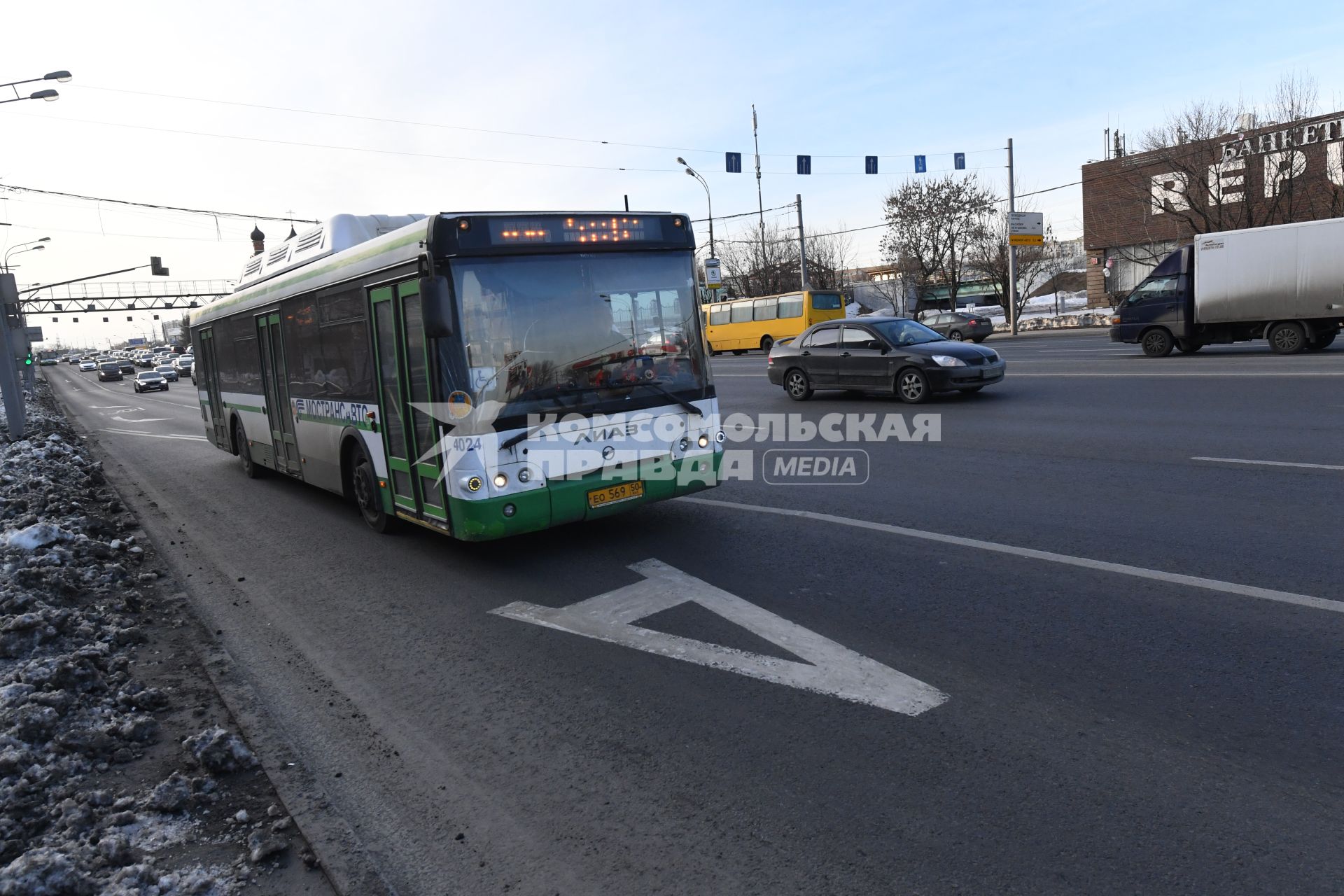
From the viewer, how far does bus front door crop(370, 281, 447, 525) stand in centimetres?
679

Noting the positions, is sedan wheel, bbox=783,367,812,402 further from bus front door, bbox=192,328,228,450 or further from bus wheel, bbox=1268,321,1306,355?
bus wheel, bbox=1268,321,1306,355

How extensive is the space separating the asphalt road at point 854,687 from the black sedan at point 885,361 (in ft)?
20.9

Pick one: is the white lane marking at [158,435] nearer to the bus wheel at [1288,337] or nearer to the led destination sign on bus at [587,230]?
the led destination sign on bus at [587,230]

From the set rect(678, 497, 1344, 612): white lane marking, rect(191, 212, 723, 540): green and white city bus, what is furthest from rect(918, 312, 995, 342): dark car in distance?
rect(191, 212, 723, 540): green and white city bus

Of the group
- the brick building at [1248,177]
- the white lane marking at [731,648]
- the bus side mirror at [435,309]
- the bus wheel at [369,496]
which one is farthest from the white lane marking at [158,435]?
the brick building at [1248,177]

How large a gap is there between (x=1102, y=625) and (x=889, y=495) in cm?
389

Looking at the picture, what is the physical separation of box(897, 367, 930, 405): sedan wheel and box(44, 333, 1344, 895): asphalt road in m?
6.37

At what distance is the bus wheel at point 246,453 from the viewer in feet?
41.5

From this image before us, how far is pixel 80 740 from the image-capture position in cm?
415

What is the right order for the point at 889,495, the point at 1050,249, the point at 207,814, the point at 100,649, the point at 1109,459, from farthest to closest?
the point at 1050,249
the point at 1109,459
the point at 889,495
the point at 100,649
the point at 207,814

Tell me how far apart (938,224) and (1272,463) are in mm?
49496

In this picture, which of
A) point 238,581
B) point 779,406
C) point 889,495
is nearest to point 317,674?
point 238,581

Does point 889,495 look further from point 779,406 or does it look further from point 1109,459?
point 779,406

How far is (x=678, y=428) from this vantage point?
7406mm
